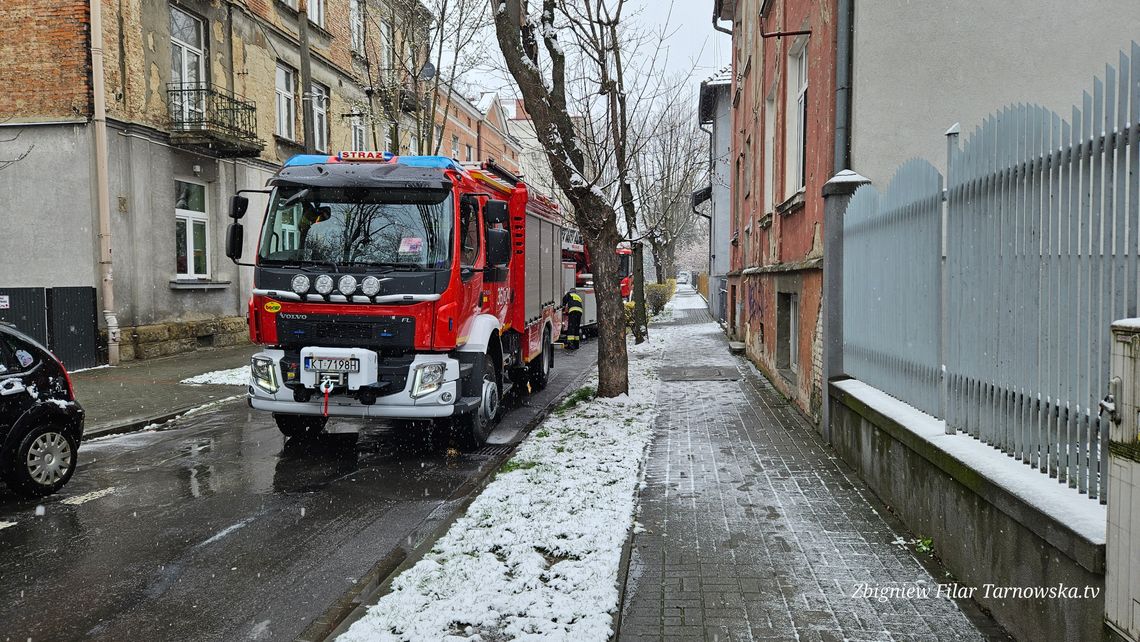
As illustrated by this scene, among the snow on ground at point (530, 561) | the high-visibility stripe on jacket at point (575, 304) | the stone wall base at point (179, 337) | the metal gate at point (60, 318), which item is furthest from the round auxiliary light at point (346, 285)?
the high-visibility stripe on jacket at point (575, 304)

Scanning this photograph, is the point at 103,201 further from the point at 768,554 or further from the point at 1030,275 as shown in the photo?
the point at 1030,275

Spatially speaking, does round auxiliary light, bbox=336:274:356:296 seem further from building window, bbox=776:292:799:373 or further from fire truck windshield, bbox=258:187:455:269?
building window, bbox=776:292:799:373

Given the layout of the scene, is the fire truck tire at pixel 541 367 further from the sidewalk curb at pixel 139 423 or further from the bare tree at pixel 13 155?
the bare tree at pixel 13 155

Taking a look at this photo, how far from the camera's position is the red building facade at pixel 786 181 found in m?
7.97

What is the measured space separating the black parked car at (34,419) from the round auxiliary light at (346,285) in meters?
2.29

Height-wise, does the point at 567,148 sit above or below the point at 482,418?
above

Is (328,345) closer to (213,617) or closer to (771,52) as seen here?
(213,617)

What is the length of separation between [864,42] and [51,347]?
13.8 meters

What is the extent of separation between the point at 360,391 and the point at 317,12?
1844cm

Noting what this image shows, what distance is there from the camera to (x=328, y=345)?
703cm

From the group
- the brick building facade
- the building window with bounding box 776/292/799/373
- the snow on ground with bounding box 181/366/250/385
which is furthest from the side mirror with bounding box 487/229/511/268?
the brick building facade

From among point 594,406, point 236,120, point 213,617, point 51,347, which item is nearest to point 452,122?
point 236,120

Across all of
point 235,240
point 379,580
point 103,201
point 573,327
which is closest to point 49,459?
point 235,240

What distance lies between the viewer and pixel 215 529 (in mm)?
5234
